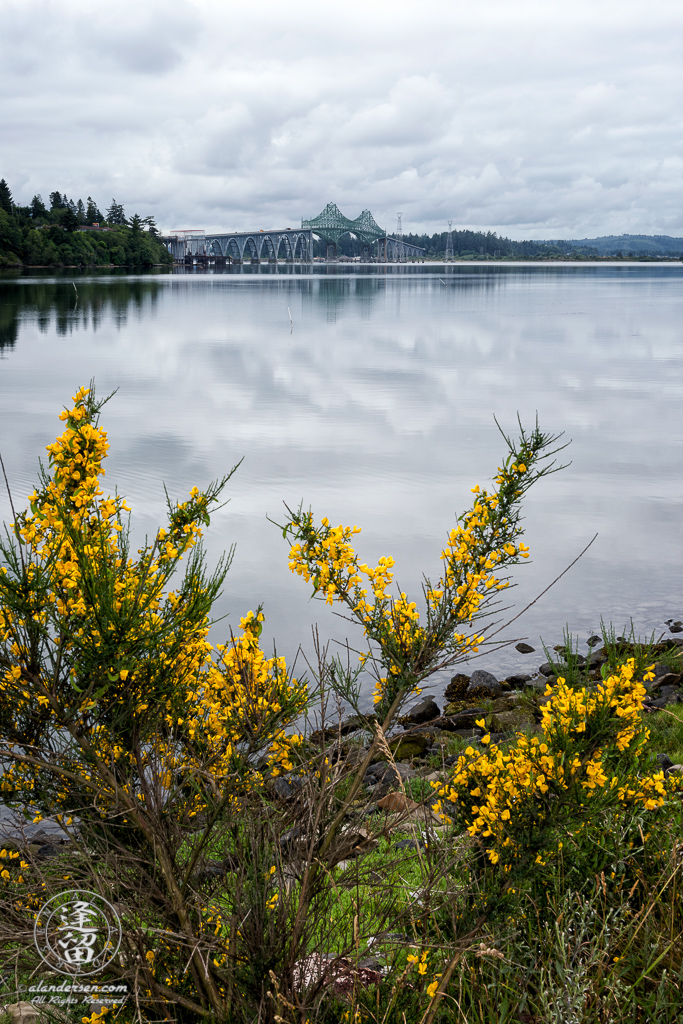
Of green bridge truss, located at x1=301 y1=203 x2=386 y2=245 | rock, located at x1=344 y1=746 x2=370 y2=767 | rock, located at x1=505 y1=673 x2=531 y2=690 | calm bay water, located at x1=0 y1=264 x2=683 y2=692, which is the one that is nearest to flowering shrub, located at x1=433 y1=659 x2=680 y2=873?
rock, located at x1=344 y1=746 x2=370 y2=767

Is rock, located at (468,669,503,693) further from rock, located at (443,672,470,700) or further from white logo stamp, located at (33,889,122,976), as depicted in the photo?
white logo stamp, located at (33,889,122,976)

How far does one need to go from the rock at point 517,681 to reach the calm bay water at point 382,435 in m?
0.35

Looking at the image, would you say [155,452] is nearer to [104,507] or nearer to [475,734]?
[475,734]

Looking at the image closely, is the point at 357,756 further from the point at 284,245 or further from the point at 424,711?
the point at 284,245

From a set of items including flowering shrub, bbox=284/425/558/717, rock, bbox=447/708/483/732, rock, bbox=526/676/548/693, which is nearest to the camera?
flowering shrub, bbox=284/425/558/717

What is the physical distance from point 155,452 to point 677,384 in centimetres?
1906

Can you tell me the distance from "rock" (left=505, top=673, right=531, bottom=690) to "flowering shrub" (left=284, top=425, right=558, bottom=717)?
17.7 ft

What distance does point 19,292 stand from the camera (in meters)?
72.1

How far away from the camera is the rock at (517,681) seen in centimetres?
895

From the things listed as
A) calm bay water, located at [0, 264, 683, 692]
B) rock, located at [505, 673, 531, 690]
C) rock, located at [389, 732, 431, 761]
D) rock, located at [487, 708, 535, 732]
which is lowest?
rock, located at [389, 732, 431, 761]

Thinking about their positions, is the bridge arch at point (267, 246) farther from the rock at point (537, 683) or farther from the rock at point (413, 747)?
the rock at point (413, 747)

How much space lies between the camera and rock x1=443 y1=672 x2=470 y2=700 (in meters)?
8.75

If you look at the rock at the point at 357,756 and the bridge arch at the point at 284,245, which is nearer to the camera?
the rock at the point at 357,756

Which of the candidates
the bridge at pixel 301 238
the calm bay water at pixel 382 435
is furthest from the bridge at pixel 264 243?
the calm bay water at pixel 382 435
